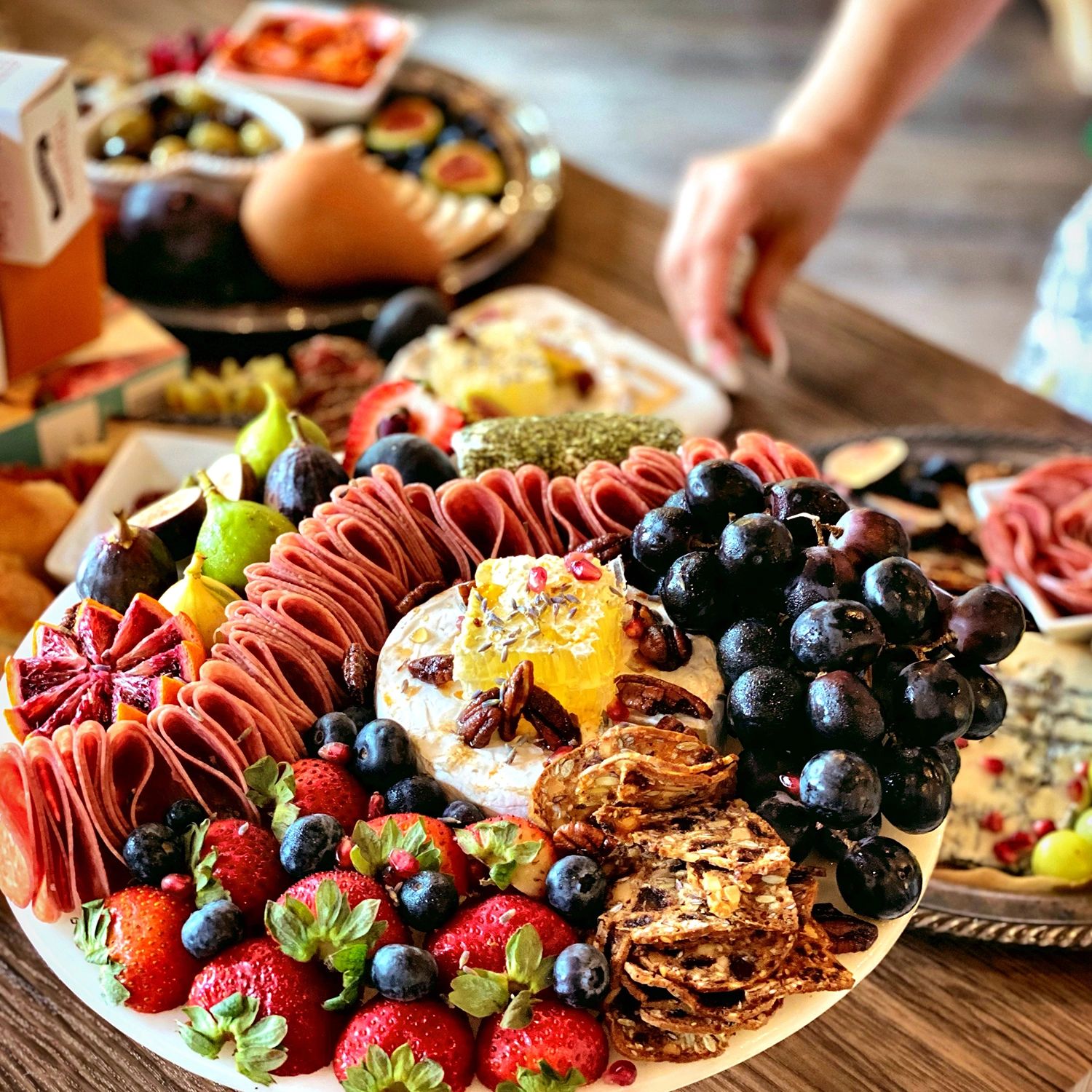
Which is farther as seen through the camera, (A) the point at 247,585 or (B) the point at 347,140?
(B) the point at 347,140

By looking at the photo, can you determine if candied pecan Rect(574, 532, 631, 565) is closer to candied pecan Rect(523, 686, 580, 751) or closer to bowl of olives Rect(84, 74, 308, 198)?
candied pecan Rect(523, 686, 580, 751)

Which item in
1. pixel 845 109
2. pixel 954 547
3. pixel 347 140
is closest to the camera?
pixel 954 547

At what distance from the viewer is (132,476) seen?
61.4 inches

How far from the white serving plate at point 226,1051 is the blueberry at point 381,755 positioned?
0.22 meters

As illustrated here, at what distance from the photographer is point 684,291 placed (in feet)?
6.35

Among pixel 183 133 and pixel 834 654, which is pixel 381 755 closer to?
pixel 834 654

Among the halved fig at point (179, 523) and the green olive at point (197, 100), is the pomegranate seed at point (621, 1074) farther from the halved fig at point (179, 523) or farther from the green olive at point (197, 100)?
the green olive at point (197, 100)

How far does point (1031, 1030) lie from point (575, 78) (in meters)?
4.19

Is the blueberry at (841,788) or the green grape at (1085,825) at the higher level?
the blueberry at (841,788)

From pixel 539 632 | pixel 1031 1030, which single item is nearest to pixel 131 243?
pixel 539 632

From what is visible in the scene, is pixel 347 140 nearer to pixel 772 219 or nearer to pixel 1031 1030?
pixel 772 219

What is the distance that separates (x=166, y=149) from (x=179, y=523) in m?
1.23

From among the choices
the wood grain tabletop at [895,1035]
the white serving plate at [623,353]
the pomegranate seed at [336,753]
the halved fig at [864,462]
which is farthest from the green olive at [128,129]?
the pomegranate seed at [336,753]

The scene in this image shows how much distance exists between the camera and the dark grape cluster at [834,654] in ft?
2.97
